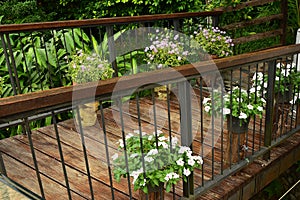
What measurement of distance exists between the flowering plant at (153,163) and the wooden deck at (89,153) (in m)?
0.16

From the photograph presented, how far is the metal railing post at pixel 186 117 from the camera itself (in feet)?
5.72

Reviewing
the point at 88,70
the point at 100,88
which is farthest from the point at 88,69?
the point at 100,88

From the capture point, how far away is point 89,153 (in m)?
2.69

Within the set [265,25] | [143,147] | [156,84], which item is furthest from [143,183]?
[265,25]

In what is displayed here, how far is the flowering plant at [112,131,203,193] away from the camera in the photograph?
1.73 m

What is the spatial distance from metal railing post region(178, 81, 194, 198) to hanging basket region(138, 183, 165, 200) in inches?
7.3

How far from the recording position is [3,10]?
5.82 meters

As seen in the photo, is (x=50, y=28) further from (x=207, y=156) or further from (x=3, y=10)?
(x=3, y=10)

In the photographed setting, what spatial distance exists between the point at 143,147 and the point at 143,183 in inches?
8.5

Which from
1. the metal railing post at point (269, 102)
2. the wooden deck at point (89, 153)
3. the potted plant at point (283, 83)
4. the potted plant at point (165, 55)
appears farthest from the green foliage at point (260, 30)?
the metal railing post at point (269, 102)

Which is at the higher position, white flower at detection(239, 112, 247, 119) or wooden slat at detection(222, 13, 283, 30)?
wooden slat at detection(222, 13, 283, 30)

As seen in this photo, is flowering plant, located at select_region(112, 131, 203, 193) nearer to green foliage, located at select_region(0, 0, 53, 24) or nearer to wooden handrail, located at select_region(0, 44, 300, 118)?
wooden handrail, located at select_region(0, 44, 300, 118)

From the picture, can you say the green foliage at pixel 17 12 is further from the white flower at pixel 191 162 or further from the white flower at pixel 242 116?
the white flower at pixel 191 162

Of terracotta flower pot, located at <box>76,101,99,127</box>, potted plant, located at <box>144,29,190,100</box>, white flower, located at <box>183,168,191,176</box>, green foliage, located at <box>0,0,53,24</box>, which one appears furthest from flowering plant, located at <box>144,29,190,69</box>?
green foliage, located at <box>0,0,53,24</box>
